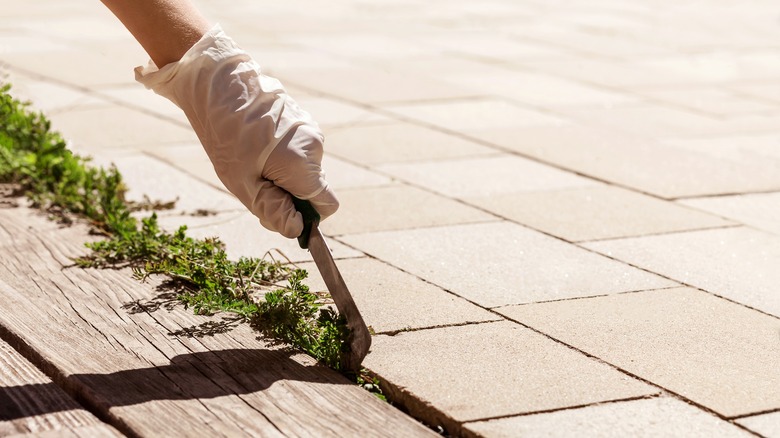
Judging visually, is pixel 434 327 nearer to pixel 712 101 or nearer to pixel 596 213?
pixel 596 213

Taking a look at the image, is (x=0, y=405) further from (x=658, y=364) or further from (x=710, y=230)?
(x=710, y=230)

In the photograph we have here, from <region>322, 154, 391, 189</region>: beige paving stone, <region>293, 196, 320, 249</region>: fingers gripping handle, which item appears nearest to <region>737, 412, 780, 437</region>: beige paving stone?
<region>293, 196, 320, 249</region>: fingers gripping handle

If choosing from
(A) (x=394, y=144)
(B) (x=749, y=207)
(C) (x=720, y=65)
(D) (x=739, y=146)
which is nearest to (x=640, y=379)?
(B) (x=749, y=207)

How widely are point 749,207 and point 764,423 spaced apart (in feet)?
8.37

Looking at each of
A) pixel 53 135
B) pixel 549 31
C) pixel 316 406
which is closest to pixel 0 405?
pixel 316 406

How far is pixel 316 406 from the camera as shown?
2.90 m

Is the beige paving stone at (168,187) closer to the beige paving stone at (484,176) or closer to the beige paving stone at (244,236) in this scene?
the beige paving stone at (244,236)

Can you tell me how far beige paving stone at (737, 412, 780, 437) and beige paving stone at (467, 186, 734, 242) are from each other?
177 cm

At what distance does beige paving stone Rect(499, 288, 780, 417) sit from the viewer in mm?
3072

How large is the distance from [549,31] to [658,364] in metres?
8.33

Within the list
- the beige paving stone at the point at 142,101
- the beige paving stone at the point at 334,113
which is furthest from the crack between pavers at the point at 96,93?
the beige paving stone at the point at 334,113

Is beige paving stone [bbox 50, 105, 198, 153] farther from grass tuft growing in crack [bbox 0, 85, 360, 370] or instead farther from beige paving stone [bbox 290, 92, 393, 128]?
beige paving stone [bbox 290, 92, 393, 128]

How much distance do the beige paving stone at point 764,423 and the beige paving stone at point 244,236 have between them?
171 centimetres

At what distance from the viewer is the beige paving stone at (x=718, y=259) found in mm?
4035
